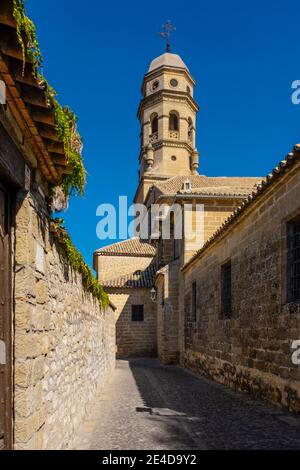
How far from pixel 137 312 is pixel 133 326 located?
0.83 metres

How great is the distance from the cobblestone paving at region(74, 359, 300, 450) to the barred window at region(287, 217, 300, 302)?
1938 millimetres

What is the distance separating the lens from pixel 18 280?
11.0ft

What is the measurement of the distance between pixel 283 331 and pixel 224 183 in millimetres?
21530

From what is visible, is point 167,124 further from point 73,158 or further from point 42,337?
point 42,337

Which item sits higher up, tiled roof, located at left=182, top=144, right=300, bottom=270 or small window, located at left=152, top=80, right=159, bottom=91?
small window, located at left=152, top=80, right=159, bottom=91

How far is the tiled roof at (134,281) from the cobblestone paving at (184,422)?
15274 millimetres

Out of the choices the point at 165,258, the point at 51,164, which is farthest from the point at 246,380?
the point at 165,258

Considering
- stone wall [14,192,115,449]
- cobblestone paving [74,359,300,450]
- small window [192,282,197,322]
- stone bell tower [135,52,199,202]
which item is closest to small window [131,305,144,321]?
small window [192,282,197,322]

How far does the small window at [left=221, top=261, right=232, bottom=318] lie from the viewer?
37.7ft

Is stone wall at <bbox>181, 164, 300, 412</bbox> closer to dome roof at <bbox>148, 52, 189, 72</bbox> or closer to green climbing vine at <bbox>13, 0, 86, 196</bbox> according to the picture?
green climbing vine at <bbox>13, 0, 86, 196</bbox>

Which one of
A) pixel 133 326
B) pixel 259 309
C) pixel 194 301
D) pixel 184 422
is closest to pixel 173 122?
pixel 133 326

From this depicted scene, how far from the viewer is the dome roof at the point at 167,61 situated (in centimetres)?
3588

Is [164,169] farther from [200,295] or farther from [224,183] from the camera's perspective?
[200,295]

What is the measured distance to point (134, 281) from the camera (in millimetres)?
26328
